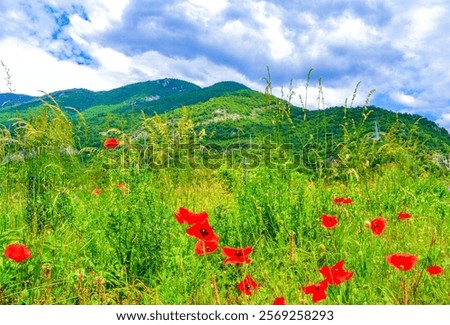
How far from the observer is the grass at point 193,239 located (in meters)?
2.83

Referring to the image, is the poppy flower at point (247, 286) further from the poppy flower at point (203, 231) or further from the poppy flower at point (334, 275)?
the poppy flower at point (334, 275)

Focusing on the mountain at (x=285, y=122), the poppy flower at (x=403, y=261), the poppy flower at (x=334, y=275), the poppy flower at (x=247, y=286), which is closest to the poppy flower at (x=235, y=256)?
the poppy flower at (x=247, y=286)

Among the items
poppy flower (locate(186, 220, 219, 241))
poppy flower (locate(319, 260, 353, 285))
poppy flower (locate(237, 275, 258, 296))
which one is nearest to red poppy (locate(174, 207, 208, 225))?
poppy flower (locate(186, 220, 219, 241))

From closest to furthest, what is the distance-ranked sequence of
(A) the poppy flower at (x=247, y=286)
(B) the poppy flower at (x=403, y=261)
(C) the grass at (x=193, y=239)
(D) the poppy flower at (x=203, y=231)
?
(B) the poppy flower at (x=403, y=261) < (A) the poppy flower at (x=247, y=286) < (D) the poppy flower at (x=203, y=231) < (C) the grass at (x=193, y=239)

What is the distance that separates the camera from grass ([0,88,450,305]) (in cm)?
283

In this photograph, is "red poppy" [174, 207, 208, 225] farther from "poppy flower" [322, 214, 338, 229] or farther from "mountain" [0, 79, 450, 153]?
"mountain" [0, 79, 450, 153]

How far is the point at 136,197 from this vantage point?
3570 mm

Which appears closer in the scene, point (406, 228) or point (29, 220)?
point (29, 220)

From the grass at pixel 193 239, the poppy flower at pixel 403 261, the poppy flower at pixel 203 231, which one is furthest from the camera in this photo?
the grass at pixel 193 239

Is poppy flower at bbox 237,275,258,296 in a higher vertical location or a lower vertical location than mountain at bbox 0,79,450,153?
lower

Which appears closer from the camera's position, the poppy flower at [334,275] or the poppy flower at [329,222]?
the poppy flower at [334,275]
